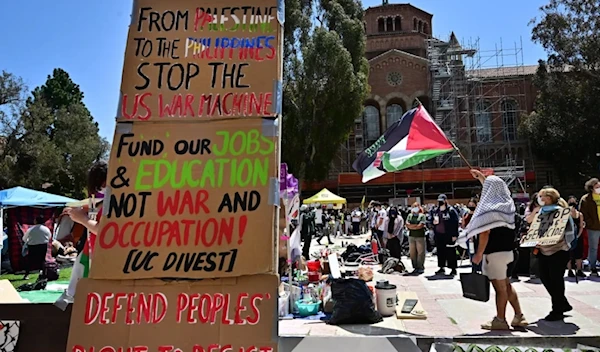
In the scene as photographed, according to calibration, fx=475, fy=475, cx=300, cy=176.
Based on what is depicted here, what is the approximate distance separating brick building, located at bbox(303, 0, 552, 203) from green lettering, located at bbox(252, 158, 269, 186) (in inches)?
1590

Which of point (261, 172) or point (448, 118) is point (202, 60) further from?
point (448, 118)

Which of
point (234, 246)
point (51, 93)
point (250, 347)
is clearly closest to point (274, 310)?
point (250, 347)

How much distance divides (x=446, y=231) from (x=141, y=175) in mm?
9293

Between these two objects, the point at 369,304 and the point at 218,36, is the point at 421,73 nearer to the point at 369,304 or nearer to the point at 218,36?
the point at 369,304

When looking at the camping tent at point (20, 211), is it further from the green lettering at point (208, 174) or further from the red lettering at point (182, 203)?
the green lettering at point (208, 174)

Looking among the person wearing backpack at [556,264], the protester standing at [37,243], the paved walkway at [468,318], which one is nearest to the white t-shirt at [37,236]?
the protester standing at [37,243]

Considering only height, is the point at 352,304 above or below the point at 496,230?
below

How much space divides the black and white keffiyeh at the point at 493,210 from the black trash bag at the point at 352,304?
1815 millimetres

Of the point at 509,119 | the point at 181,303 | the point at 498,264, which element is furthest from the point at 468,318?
the point at 509,119

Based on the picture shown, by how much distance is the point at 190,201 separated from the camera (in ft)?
9.97

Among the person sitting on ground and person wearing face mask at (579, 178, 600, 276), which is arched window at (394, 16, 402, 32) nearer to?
person wearing face mask at (579, 178, 600, 276)

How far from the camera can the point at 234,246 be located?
293 centimetres

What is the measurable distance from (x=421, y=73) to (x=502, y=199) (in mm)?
43572

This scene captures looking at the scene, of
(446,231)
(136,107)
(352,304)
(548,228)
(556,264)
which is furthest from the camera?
(446,231)
